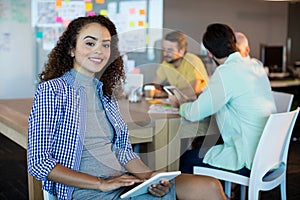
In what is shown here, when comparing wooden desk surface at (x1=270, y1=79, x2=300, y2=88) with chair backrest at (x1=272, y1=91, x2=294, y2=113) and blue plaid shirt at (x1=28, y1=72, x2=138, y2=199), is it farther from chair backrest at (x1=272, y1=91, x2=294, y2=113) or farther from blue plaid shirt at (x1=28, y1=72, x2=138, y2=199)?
blue plaid shirt at (x1=28, y1=72, x2=138, y2=199)

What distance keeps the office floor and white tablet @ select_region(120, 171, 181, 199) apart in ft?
5.65

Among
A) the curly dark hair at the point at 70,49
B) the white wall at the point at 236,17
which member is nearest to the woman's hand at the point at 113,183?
the curly dark hair at the point at 70,49

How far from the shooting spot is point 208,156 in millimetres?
2605

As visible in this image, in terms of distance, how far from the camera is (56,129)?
69.2 inches

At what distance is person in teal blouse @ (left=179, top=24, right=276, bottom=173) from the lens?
8.15 ft

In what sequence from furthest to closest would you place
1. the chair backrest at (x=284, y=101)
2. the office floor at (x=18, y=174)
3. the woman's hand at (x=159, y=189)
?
the office floor at (x=18, y=174) < the chair backrest at (x=284, y=101) < the woman's hand at (x=159, y=189)

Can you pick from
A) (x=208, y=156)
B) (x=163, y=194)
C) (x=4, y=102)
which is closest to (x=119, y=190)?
(x=163, y=194)

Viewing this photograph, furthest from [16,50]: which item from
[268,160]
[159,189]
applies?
[159,189]

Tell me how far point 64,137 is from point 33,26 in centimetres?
355

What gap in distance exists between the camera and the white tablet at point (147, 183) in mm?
1697

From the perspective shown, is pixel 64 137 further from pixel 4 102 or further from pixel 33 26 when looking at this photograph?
pixel 33 26

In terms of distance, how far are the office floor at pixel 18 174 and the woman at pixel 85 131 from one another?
1.56 m

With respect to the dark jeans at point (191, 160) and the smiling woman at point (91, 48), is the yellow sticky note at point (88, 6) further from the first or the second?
the smiling woman at point (91, 48)

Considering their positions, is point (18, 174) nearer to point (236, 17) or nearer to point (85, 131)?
point (85, 131)
